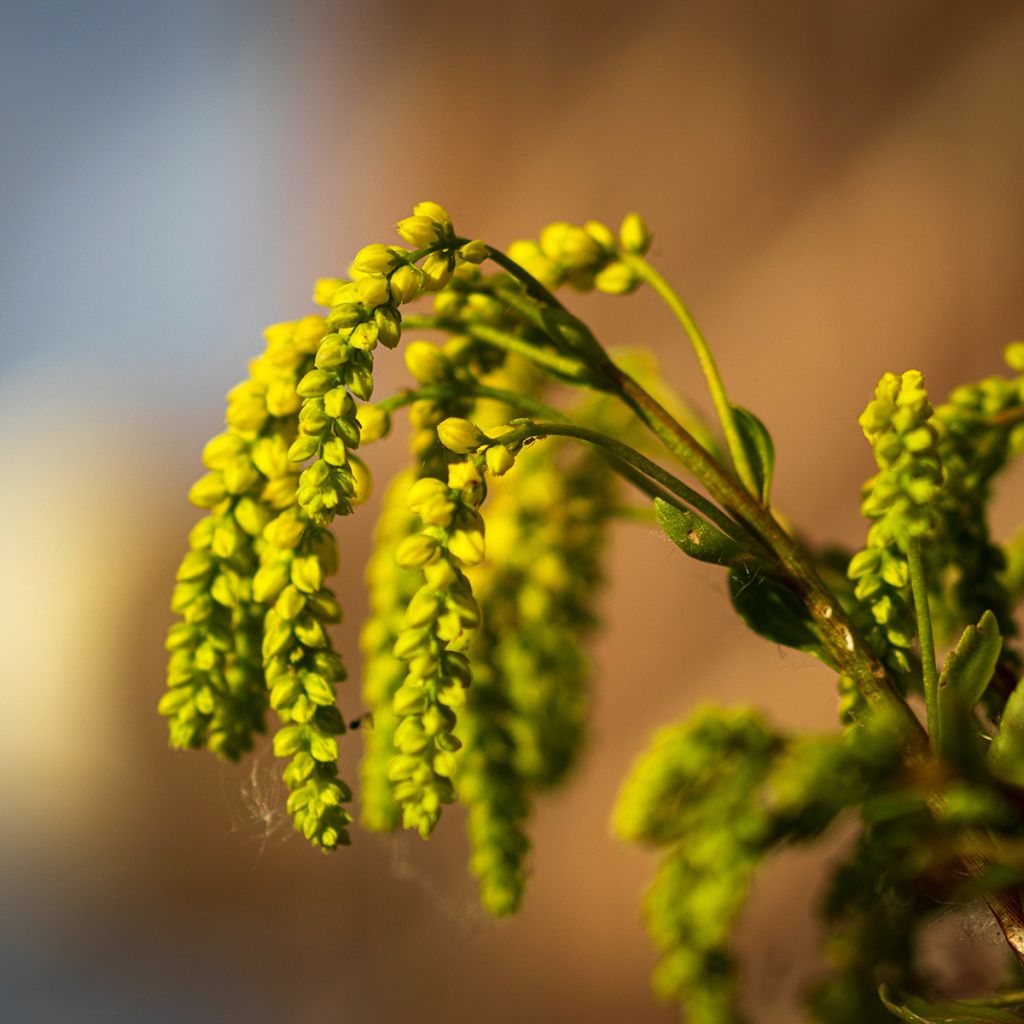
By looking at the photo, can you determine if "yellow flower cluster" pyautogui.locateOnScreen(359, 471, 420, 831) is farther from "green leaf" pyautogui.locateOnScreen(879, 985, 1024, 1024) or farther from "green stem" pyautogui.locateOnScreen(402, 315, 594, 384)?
"green leaf" pyautogui.locateOnScreen(879, 985, 1024, 1024)

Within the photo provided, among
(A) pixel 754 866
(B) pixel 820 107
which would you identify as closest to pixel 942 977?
(A) pixel 754 866

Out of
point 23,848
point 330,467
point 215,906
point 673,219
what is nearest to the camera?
point 330,467

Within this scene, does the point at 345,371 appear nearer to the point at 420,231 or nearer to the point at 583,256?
the point at 420,231

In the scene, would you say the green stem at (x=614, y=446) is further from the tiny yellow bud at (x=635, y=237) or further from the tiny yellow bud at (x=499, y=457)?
the tiny yellow bud at (x=635, y=237)

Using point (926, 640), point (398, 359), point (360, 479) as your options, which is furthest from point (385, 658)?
point (398, 359)

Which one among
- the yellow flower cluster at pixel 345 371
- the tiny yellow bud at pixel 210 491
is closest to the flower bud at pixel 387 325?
the yellow flower cluster at pixel 345 371

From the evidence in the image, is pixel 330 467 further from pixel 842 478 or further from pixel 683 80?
pixel 683 80
